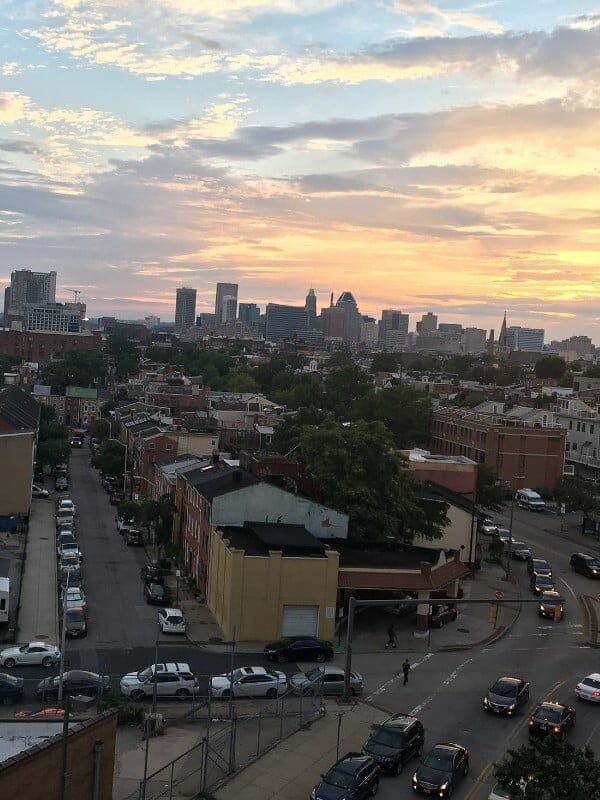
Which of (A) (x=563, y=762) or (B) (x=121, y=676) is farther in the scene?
(B) (x=121, y=676)

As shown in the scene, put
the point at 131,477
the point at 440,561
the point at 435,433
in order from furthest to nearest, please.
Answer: the point at 435,433 → the point at 131,477 → the point at 440,561

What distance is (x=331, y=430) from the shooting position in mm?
54688

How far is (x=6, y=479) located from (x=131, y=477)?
567 inches

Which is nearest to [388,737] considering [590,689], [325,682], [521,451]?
[325,682]

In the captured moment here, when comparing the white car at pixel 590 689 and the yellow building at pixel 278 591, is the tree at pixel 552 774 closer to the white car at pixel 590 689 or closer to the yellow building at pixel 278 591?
the white car at pixel 590 689

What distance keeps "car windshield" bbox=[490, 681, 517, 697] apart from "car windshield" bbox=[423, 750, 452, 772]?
7129 millimetres

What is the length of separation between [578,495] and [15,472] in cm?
4707

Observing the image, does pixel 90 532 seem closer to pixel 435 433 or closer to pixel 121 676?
pixel 121 676

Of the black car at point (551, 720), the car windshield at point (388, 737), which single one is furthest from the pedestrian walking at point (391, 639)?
the car windshield at point (388, 737)

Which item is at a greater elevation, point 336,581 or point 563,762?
point 563,762

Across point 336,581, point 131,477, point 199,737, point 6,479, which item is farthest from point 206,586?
point 131,477

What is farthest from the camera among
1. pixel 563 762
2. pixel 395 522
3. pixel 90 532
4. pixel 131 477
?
pixel 131 477

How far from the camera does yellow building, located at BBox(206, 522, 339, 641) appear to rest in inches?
1619

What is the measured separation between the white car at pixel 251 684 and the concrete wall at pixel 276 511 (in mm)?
14277
